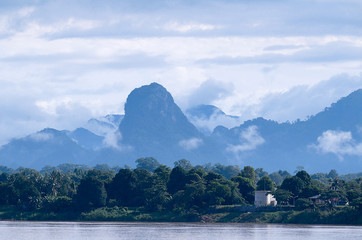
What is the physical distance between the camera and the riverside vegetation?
4801 inches

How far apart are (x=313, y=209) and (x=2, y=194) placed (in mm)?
59383

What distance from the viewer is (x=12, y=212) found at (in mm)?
139250

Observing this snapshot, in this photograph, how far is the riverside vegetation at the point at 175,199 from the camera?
122 m

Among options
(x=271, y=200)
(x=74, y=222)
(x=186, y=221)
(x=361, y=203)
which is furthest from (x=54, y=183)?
(x=361, y=203)

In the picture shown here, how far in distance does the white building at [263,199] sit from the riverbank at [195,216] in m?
6.14

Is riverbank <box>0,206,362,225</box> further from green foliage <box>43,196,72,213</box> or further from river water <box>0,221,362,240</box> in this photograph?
river water <box>0,221,362,240</box>

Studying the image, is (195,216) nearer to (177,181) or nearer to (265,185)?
(177,181)

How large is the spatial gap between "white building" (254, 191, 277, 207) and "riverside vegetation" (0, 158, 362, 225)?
1.74 meters

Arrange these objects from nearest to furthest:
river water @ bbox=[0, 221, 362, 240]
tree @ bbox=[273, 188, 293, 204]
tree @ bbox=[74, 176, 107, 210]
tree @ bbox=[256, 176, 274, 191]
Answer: river water @ bbox=[0, 221, 362, 240]
tree @ bbox=[273, 188, 293, 204]
tree @ bbox=[74, 176, 107, 210]
tree @ bbox=[256, 176, 274, 191]

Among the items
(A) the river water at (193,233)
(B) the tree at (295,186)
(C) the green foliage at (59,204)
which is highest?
(B) the tree at (295,186)

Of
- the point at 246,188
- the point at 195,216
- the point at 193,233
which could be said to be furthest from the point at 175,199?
the point at 193,233

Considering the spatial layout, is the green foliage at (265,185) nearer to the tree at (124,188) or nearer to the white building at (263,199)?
the white building at (263,199)

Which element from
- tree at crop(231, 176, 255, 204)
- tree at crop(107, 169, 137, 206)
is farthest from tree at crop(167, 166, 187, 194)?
tree at crop(231, 176, 255, 204)

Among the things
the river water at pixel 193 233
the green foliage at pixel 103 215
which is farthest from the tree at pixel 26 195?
the river water at pixel 193 233
